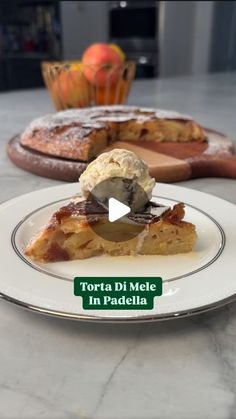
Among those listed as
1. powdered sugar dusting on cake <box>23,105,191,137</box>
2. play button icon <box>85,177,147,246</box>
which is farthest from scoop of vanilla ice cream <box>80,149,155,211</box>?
powdered sugar dusting on cake <box>23,105,191,137</box>

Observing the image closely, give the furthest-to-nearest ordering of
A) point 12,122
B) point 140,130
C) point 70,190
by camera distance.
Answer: point 12,122, point 140,130, point 70,190

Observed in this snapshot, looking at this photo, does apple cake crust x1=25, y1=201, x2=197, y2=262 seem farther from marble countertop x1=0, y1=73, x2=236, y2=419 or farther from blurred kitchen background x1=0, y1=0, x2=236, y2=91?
blurred kitchen background x1=0, y1=0, x2=236, y2=91

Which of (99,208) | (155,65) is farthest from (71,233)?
(155,65)

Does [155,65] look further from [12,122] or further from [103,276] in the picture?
[103,276]

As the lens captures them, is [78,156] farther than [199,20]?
No

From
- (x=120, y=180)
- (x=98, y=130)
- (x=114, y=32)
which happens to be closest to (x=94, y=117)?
(x=98, y=130)

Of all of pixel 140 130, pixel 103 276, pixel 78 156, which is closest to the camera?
pixel 103 276

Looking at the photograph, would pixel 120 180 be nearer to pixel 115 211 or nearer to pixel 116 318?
pixel 115 211
